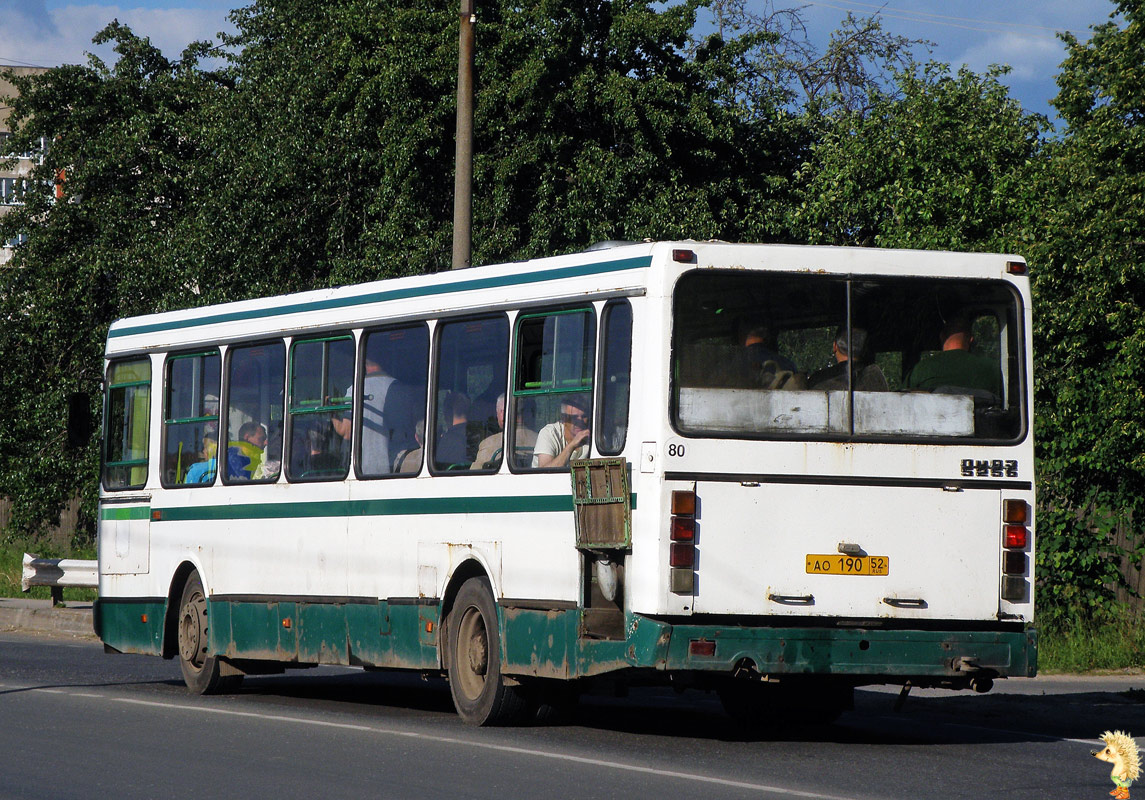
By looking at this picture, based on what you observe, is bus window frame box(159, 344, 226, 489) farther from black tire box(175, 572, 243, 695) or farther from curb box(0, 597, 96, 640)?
curb box(0, 597, 96, 640)

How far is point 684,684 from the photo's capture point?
10141 mm

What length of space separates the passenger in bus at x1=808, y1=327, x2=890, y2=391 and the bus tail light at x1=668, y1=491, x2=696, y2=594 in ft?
3.84

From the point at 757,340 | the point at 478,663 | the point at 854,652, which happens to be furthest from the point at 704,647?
the point at 478,663

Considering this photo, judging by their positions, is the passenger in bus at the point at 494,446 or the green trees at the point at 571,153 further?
the green trees at the point at 571,153

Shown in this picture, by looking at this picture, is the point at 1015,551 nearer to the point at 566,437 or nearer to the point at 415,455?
the point at 566,437

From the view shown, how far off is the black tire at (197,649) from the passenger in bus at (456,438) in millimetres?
3477

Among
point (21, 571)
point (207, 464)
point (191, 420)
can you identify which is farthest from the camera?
point (21, 571)

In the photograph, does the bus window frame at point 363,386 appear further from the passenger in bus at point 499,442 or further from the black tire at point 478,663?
the black tire at point 478,663

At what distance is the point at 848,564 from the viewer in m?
10.2

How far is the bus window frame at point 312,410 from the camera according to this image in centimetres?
1305

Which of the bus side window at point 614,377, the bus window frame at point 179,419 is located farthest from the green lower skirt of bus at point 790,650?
the bus window frame at point 179,419

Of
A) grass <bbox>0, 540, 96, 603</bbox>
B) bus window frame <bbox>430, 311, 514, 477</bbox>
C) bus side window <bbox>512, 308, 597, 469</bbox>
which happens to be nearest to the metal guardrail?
grass <bbox>0, 540, 96, 603</bbox>

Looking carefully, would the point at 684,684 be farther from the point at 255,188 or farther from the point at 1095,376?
the point at 255,188

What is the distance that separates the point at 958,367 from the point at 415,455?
383cm
